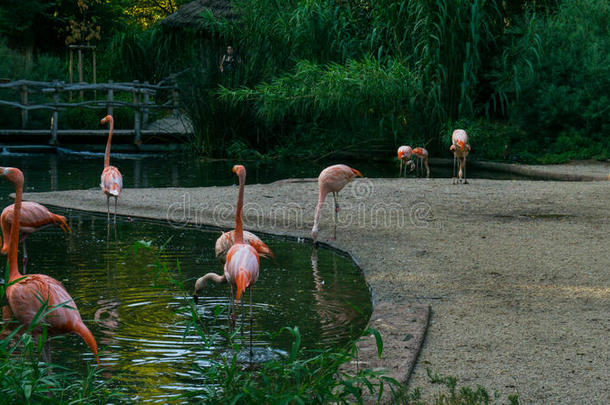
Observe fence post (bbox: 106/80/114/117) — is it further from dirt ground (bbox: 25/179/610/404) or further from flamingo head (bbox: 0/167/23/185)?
flamingo head (bbox: 0/167/23/185)

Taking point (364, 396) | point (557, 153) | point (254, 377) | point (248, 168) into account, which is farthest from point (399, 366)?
point (557, 153)

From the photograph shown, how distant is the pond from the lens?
12.9 ft

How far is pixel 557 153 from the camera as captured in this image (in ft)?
47.9

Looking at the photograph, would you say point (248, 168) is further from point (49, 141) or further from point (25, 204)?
point (25, 204)

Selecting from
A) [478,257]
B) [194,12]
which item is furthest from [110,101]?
[478,257]

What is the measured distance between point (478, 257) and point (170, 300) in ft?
8.17

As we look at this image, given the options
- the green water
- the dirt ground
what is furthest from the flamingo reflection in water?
the dirt ground

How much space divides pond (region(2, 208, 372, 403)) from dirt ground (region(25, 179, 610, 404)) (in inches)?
12.5

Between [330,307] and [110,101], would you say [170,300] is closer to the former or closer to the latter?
[330,307]

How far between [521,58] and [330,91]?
148 inches

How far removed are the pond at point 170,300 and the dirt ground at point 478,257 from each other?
1.04 ft

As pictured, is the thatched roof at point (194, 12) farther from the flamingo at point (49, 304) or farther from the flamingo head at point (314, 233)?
the flamingo at point (49, 304)

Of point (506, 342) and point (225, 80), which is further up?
point (225, 80)

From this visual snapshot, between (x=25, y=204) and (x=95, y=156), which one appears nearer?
(x=25, y=204)
